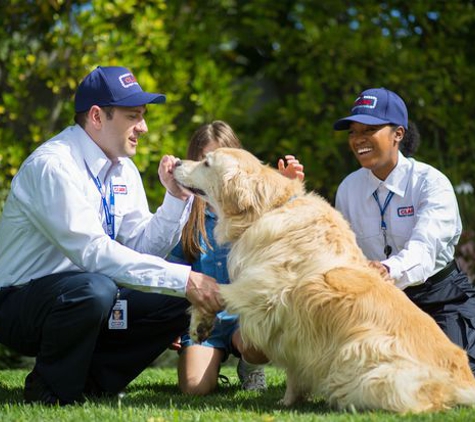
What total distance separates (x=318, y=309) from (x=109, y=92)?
1.85 m

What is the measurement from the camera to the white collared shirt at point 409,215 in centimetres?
479

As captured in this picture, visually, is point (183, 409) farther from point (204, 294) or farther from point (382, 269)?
point (382, 269)

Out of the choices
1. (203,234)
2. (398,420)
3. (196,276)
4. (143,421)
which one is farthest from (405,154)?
(143,421)

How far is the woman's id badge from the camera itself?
Answer: 4672 millimetres

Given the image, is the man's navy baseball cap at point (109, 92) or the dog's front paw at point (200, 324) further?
the man's navy baseball cap at point (109, 92)

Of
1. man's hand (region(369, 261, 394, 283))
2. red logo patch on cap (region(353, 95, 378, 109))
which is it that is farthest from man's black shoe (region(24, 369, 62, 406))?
red logo patch on cap (region(353, 95, 378, 109))

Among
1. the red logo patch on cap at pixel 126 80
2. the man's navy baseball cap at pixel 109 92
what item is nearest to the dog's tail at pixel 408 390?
the man's navy baseball cap at pixel 109 92

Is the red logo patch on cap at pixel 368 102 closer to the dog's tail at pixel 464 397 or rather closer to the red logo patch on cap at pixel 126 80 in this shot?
Answer: the red logo patch on cap at pixel 126 80

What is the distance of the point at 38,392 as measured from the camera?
441 cm

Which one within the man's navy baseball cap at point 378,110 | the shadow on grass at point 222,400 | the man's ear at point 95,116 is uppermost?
the man's ear at point 95,116

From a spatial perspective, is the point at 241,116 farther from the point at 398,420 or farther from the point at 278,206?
the point at 398,420

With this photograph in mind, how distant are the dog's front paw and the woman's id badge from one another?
0.49 m

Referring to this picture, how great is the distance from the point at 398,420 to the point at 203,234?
2.20 meters

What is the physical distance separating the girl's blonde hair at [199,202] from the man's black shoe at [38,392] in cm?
145
